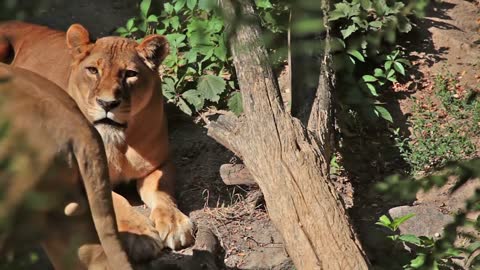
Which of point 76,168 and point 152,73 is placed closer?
point 76,168

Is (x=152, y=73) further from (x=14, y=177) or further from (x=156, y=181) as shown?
(x=14, y=177)

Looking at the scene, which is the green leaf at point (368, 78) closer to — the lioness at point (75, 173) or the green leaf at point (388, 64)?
the green leaf at point (388, 64)

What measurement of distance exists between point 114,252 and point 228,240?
1784 mm

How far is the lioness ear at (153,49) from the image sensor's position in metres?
5.60

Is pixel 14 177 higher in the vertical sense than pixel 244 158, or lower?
higher

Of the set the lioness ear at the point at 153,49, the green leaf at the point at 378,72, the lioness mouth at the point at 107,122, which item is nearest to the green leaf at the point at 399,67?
the green leaf at the point at 378,72

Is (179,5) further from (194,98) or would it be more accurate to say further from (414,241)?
(414,241)

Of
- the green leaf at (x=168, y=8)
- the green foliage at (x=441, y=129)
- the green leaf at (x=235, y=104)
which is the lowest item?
the green foliage at (x=441, y=129)

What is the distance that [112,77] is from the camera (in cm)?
529

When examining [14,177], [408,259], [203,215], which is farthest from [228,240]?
[14,177]

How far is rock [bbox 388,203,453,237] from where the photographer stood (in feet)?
18.7

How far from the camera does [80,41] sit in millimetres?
5590

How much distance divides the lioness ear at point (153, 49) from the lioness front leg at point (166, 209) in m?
0.71

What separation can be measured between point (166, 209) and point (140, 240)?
495 millimetres
